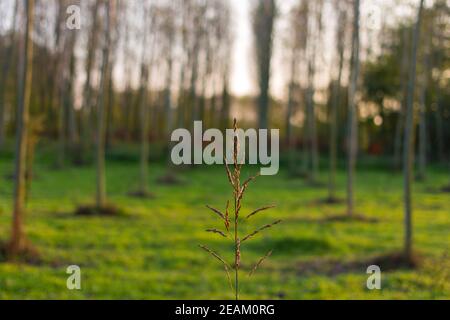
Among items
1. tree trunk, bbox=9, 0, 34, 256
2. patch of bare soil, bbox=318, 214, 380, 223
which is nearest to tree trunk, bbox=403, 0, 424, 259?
patch of bare soil, bbox=318, 214, 380, 223

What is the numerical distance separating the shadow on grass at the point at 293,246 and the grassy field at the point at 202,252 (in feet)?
0.07

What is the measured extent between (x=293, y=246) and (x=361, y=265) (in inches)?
77.8

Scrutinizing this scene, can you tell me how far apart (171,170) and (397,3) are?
12733 millimetres

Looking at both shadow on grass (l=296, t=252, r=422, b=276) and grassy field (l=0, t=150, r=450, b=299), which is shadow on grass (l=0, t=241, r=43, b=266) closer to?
grassy field (l=0, t=150, r=450, b=299)

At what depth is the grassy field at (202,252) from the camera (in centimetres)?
780

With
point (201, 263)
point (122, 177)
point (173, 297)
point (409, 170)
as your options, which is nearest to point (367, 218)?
point (409, 170)

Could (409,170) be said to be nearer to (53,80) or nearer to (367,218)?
(367,218)

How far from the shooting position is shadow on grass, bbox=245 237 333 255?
11032 millimetres

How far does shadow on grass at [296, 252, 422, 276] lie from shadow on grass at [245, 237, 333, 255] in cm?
104

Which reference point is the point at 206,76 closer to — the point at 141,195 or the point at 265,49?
the point at 265,49

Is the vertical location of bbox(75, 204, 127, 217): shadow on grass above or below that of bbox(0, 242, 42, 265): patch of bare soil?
above

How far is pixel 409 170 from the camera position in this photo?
31.6 feet

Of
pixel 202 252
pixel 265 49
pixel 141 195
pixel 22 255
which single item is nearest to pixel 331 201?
pixel 141 195

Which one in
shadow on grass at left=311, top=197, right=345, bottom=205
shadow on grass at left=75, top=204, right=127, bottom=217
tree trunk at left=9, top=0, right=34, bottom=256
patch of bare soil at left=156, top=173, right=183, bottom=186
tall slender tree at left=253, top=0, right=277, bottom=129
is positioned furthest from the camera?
tall slender tree at left=253, top=0, right=277, bottom=129
